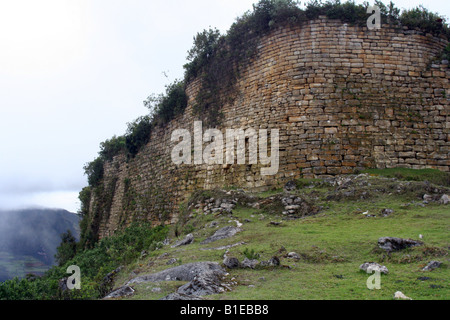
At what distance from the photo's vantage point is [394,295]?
3631 mm

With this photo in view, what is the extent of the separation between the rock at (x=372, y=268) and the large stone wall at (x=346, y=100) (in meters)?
5.86

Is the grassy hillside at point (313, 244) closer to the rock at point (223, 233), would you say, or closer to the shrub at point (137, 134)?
the rock at point (223, 233)

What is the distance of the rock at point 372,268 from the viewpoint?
4.39 meters

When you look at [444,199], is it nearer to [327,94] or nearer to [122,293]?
[327,94]

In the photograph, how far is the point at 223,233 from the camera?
761cm

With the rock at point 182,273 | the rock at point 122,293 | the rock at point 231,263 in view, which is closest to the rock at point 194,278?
the rock at point 182,273

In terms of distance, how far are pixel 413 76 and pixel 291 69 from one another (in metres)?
3.55

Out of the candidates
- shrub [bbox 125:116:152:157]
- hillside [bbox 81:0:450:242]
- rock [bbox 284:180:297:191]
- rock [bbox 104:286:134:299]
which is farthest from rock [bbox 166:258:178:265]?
shrub [bbox 125:116:152:157]

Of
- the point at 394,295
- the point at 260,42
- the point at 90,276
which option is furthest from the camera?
the point at 260,42

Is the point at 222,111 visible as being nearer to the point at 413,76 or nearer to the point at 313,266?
the point at 413,76

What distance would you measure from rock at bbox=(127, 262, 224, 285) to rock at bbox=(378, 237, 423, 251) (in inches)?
90.3

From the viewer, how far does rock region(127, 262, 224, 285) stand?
4859 mm
